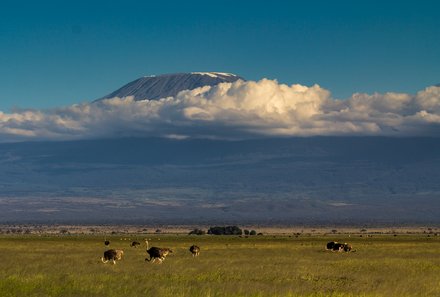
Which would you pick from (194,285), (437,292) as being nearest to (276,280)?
(194,285)

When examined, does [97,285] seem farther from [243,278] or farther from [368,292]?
[368,292]

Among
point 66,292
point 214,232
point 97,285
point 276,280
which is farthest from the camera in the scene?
point 214,232

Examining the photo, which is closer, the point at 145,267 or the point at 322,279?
the point at 322,279

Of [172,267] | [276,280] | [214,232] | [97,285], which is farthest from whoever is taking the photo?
[214,232]

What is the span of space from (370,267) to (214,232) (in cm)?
10215

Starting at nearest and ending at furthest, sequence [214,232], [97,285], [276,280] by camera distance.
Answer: [97,285]
[276,280]
[214,232]

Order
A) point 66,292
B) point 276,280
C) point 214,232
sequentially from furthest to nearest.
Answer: point 214,232 → point 276,280 → point 66,292

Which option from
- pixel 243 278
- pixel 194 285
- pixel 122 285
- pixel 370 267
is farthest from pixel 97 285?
pixel 370 267

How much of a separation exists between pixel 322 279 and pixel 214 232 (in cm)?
11045

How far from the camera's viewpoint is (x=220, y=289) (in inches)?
1121

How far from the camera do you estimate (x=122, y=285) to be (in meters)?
29.5

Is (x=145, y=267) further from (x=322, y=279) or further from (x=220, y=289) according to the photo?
(x=220, y=289)

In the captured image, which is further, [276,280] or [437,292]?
[276,280]

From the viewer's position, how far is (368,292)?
28734mm
